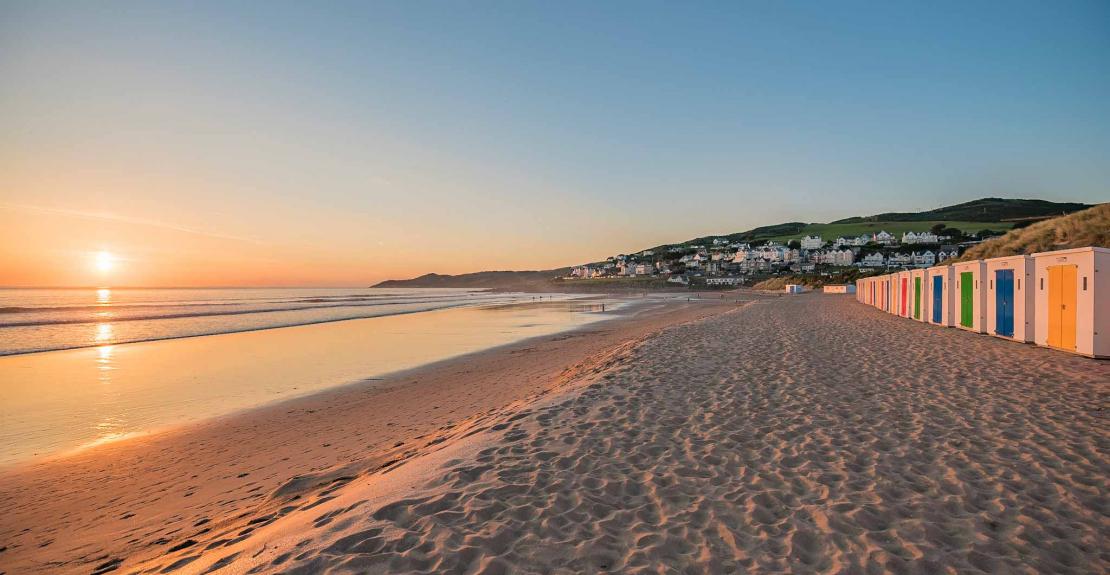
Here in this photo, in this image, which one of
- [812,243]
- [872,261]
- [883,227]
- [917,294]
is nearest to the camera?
[917,294]

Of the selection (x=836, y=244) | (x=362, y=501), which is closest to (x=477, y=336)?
(x=362, y=501)

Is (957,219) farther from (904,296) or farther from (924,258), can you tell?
(904,296)

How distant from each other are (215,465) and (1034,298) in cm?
1870

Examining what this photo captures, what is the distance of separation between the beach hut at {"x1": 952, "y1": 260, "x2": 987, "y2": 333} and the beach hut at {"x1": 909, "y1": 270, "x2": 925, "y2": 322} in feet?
10.2

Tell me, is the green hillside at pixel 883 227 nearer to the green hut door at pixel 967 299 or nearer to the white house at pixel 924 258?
the white house at pixel 924 258

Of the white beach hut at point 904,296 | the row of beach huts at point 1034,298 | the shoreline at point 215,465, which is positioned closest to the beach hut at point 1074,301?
the row of beach huts at point 1034,298

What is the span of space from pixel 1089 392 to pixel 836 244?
161 m

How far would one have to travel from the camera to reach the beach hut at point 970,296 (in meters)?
15.3

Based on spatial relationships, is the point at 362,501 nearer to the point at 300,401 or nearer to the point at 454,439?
the point at 454,439

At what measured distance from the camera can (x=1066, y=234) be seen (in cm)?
2492

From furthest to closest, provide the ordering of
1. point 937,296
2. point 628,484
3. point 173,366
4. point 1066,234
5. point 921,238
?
point 921,238 < point 1066,234 < point 937,296 < point 173,366 < point 628,484

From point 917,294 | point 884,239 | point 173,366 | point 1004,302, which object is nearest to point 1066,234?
point 917,294

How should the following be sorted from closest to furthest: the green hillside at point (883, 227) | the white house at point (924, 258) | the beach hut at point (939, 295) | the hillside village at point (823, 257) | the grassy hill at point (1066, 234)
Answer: the beach hut at point (939, 295), the grassy hill at point (1066, 234), the white house at point (924, 258), the hillside village at point (823, 257), the green hillside at point (883, 227)

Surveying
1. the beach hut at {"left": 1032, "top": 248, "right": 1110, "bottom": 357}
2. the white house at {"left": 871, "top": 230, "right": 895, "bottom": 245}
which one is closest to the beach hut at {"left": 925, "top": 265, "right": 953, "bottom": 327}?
the beach hut at {"left": 1032, "top": 248, "right": 1110, "bottom": 357}
